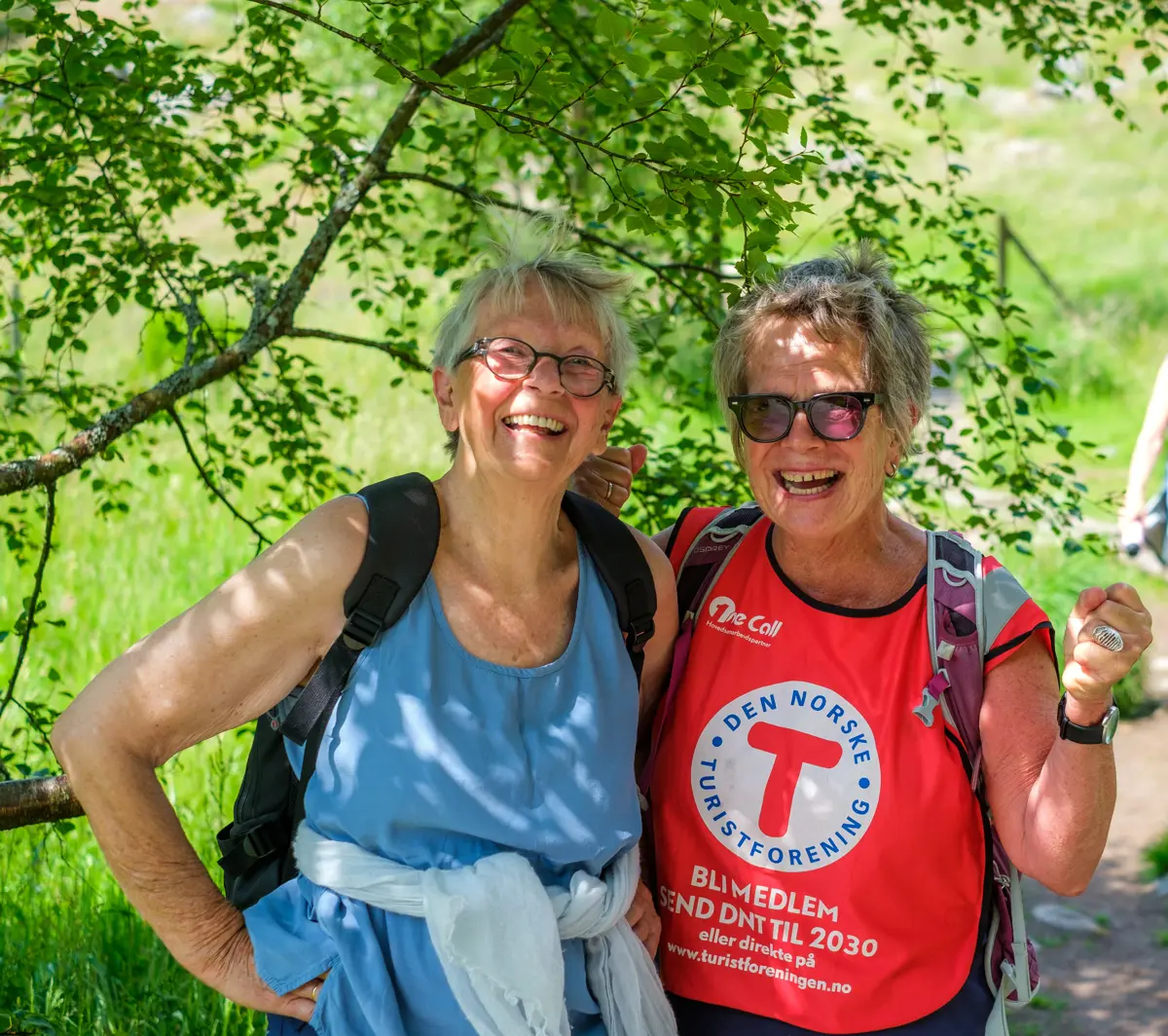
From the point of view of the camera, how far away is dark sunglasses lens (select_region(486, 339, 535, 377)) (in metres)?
2.25

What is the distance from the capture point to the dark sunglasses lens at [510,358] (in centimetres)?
225

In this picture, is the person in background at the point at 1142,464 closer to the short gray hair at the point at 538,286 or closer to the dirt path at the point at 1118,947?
the dirt path at the point at 1118,947

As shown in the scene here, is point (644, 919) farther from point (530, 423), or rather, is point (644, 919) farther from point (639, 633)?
point (530, 423)

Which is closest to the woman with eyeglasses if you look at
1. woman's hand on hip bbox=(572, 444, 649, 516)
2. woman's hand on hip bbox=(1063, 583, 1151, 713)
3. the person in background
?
woman's hand on hip bbox=(572, 444, 649, 516)

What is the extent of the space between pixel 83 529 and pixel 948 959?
5920 millimetres

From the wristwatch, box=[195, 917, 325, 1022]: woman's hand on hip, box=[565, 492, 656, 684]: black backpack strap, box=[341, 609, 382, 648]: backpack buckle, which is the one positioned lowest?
box=[195, 917, 325, 1022]: woman's hand on hip

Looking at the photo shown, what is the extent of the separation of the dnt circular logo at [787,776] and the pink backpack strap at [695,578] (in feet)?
0.35

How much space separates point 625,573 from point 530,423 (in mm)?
349

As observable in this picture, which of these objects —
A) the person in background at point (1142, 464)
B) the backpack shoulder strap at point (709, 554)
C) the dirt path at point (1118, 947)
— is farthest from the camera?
the person in background at point (1142, 464)

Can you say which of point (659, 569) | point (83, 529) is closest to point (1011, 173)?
point (83, 529)

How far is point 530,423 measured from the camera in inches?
88.1

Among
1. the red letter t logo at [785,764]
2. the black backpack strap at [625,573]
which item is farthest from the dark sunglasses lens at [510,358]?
the red letter t logo at [785,764]

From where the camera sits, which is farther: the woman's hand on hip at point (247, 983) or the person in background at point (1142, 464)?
the person in background at point (1142, 464)

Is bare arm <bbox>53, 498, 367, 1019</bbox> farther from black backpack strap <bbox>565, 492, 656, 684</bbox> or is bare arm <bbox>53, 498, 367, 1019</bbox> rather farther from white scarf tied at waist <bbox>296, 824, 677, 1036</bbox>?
black backpack strap <bbox>565, 492, 656, 684</bbox>
